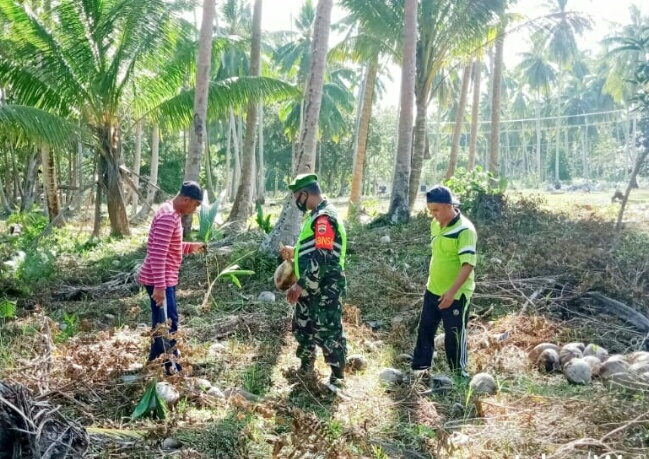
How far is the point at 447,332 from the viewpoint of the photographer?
4375 mm

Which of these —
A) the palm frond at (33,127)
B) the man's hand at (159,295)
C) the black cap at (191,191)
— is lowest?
the man's hand at (159,295)

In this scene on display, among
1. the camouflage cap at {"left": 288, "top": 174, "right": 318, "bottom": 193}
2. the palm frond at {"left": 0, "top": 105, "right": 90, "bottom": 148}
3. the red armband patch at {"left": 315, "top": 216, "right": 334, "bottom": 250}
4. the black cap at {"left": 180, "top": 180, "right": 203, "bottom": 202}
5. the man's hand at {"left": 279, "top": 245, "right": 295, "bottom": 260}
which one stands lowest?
the man's hand at {"left": 279, "top": 245, "right": 295, "bottom": 260}

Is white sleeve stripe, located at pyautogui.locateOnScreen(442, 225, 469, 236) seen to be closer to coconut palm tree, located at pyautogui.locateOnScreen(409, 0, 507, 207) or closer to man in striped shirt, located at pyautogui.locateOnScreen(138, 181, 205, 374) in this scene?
man in striped shirt, located at pyautogui.locateOnScreen(138, 181, 205, 374)

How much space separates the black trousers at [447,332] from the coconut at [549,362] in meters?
0.74

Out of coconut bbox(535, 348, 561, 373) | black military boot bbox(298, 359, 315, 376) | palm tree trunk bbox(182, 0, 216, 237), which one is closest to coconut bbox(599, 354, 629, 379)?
coconut bbox(535, 348, 561, 373)

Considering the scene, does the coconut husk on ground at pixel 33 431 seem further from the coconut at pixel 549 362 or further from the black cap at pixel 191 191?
the coconut at pixel 549 362

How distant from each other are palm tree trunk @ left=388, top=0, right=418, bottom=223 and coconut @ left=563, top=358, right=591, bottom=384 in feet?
21.6

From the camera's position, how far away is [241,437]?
308 centimetres

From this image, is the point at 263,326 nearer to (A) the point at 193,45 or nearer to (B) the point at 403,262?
(B) the point at 403,262

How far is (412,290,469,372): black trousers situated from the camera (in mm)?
4316

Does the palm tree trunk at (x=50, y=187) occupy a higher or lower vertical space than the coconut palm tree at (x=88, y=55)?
lower

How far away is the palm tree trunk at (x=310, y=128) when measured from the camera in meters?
7.89

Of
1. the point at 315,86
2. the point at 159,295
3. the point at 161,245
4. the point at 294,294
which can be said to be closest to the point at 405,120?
the point at 315,86

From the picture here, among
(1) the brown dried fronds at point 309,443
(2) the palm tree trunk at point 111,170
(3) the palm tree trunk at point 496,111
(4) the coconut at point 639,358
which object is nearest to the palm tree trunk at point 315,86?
(4) the coconut at point 639,358
